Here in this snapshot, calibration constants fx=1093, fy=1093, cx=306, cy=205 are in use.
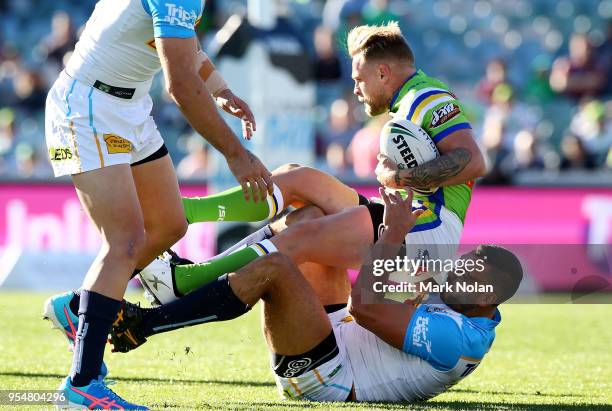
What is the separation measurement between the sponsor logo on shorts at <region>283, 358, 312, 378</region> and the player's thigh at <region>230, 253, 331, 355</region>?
0.05 meters

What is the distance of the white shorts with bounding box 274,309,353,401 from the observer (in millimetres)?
5062

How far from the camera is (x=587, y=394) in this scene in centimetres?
579

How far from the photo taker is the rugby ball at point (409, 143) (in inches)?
231

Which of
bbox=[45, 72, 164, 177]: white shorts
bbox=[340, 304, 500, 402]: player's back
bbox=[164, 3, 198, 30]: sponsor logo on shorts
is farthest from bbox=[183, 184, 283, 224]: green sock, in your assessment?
bbox=[164, 3, 198, 30]: sponsor logo on shorts

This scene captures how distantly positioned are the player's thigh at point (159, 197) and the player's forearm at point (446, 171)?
1225 mm

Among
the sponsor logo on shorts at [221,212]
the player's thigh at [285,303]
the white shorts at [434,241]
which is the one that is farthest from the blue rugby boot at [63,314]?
the white shorts at [434,241]

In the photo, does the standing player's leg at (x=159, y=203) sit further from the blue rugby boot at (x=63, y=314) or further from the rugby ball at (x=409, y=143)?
the rugby ball at (x=409, y=143)

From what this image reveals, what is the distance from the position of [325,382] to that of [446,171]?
1388 millimetres

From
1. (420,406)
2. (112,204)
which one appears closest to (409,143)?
(420,406)

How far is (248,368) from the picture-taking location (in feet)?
22.1

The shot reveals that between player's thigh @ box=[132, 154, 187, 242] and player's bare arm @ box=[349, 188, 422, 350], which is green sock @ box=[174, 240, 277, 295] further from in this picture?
player's bare arm @ box=[349, 188, 422, 350]

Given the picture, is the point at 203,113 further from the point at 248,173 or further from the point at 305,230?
the point at 305,230

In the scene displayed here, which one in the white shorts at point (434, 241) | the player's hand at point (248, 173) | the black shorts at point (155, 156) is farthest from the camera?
the white shorts at point (434, 241)

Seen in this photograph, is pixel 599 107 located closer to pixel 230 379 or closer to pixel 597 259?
pixel 597 259
